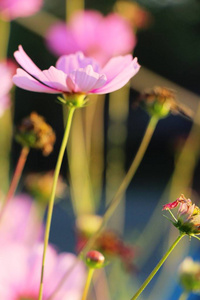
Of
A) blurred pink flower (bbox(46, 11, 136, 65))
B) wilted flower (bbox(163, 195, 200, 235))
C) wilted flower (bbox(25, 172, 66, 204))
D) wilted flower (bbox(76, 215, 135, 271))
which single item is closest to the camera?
wilted flower (bbox(163, 195, 200, 235))

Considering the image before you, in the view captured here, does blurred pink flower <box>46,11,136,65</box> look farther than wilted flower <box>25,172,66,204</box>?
Yes

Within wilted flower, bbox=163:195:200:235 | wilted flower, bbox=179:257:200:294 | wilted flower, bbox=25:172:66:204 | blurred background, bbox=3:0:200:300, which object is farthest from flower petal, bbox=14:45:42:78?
blurred background, bbox=3:0:200:300

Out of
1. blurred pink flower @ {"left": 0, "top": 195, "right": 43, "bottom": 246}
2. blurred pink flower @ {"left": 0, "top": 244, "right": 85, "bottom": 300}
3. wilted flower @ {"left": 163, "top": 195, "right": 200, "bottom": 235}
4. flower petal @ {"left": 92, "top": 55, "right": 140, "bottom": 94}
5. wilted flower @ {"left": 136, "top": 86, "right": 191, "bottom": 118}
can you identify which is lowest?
blurred pink flower @ {"left": 0, "top": 195, "right": 43, "bottom": 246}

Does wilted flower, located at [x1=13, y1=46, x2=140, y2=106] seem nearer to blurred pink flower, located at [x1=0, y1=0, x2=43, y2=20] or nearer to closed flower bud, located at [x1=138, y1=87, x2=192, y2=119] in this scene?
closed flower bud, located at [x1=138, y1=87, x2=192, y2=119]

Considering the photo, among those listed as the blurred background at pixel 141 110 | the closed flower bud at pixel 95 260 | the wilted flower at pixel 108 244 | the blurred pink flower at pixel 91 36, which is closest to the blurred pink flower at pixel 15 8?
the blurred pink flower at pixel 91 36

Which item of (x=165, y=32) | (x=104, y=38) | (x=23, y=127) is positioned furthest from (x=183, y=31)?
(x=23, y=127)

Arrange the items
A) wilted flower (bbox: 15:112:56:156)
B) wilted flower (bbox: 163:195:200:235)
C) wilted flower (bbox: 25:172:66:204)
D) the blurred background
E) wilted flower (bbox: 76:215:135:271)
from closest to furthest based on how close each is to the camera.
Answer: wilted flower (bbox: 163:195:200:235), wilted flower (bbox: 15:112:56:156), wilted flower (bbox: 76:215:135:271), wilted flower (bbox: 25:172:66:204), the blurred background

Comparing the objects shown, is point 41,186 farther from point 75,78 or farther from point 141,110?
point 141,110
